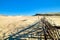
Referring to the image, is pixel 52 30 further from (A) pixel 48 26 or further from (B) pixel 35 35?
(B) pixel 35 35

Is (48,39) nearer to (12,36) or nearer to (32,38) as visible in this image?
(32,38)

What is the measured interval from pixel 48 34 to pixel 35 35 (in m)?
1.84

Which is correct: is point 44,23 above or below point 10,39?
above

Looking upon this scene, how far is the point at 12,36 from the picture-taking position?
30.4ft

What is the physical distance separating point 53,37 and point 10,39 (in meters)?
1.98

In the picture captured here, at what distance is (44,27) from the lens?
9.33m

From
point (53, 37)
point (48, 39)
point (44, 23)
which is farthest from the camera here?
point (48, 39)

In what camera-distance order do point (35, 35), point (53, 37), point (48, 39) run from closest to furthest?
point (53, 37) → point (48, 39) → point (35, 35)

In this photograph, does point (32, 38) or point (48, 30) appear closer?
point (48, 30)

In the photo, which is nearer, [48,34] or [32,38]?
[48,34]

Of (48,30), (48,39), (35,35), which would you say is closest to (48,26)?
(48,30)

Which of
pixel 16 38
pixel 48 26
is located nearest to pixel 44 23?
pixel 48 26

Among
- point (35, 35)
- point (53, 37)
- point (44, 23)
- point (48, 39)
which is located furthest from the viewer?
point (35, 35)

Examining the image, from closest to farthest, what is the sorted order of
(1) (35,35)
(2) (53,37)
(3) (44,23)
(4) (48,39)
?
1. (2) (53,37)
2. (3) (44,23)
3. (4) (48,39)
4. (1) (35,35)
